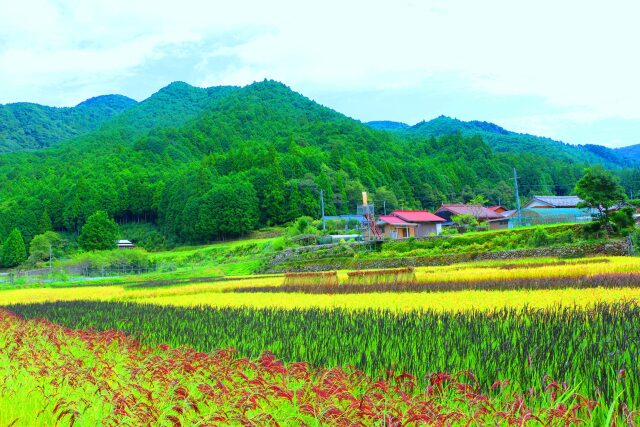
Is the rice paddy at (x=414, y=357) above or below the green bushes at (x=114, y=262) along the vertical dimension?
above

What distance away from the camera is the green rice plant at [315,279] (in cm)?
1838

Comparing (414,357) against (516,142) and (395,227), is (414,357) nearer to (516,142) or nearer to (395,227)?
(395,227)

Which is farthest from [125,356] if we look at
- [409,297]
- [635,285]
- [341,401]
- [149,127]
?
[149,127]

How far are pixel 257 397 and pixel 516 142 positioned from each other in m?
128

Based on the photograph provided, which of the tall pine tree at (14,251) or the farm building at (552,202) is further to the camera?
the tall pine tree at (14,251)

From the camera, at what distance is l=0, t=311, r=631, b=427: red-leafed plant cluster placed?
10.4 feet

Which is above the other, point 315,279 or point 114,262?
point 315,279

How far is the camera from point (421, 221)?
57.6 meters

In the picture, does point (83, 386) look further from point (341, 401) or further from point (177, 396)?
point (341, 401)

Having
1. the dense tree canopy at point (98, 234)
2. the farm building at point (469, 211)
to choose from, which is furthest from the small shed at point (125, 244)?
the farm building at point (469, 211)

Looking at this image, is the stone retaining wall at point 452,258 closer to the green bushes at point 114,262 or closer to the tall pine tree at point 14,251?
the green bushes at point 114,262

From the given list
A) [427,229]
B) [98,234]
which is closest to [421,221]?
[427,229]

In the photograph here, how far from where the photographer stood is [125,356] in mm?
6105

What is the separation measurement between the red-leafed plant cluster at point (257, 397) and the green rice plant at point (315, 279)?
12605mm
